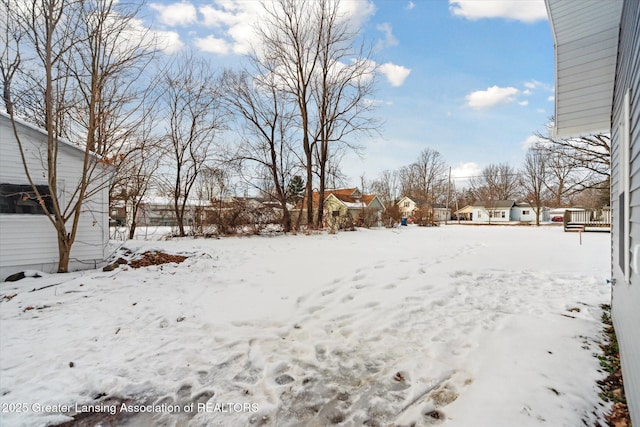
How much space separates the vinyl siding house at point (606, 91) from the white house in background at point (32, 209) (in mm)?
8558

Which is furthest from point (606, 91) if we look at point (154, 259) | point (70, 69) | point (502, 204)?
point (502, 204)

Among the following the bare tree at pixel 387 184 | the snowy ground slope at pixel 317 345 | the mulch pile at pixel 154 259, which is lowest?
the snowy ground slope at pixel 317 345

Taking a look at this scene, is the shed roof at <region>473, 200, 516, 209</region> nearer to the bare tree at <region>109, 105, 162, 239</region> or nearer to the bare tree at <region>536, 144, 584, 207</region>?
the bare tree at <region>536, 144, 584, 207</region>

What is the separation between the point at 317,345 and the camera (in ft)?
9.68

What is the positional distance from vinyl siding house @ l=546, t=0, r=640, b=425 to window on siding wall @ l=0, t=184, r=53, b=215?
27.9ft

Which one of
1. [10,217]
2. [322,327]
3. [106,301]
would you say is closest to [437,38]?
[322,327]

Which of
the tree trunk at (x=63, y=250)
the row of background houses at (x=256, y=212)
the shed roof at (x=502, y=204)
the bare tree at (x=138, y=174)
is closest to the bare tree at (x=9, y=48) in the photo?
the tree trunk at (x=63, y=250)

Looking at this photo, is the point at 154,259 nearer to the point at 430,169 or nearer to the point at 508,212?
the point at 430,169

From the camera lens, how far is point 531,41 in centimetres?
624

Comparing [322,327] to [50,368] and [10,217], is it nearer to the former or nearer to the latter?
[50,368]

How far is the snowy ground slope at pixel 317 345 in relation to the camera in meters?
1.99

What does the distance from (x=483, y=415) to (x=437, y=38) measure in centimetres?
974

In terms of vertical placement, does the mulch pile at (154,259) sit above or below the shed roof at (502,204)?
below

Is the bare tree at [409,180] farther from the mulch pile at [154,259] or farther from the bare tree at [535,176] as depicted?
the mulch pile at [154,259]
